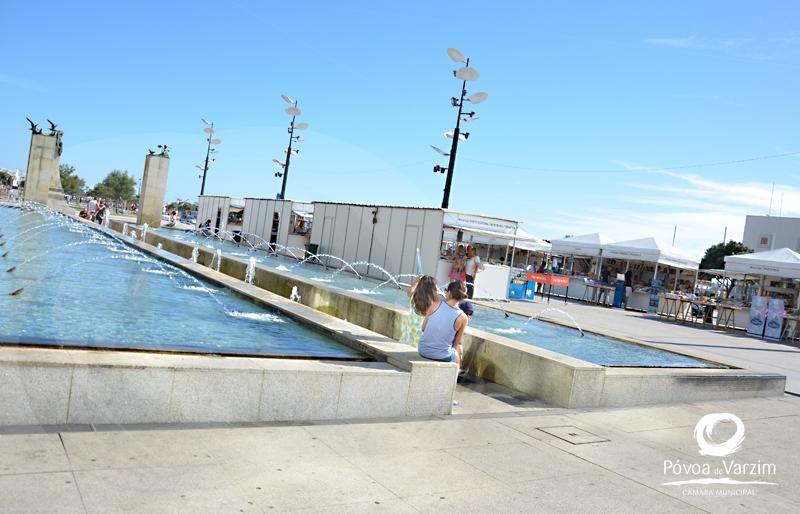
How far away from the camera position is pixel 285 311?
975 centimetres

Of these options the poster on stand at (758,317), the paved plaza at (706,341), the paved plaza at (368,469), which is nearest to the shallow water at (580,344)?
the paved plaza at (706,341)

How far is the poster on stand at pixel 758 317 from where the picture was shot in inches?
921

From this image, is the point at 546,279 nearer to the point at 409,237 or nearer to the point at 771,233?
the point at 409,237

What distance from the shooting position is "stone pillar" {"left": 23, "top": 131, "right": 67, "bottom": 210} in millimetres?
40781

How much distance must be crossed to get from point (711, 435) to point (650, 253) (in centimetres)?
2454

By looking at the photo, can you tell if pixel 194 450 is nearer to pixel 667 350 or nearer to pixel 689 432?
pixel 689 432

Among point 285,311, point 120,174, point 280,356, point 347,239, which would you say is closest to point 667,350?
point 285,311

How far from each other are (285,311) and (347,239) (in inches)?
722

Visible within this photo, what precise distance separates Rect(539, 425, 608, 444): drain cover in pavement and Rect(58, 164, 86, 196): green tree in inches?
2044

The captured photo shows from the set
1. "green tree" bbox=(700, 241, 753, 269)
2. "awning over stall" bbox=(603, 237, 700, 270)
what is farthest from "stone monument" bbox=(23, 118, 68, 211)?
"green tree" bbox=(700, 241, 753, 269)

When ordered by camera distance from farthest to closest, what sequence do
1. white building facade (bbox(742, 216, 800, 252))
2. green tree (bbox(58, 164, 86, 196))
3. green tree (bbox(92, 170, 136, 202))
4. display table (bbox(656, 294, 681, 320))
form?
1. green tree (bbox(92, 170, 136, 202))
2. white building facade (bbox(742, 216, 800, 252))
3. green tree (bbox(58, 164, 86, 196))
4. display table (bbox(656, 294, 681, 320))

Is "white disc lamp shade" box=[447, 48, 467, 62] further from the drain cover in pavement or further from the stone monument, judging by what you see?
the stone monument

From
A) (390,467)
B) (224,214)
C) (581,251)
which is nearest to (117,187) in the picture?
(224,214)

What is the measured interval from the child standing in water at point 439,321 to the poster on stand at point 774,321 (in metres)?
19.7
